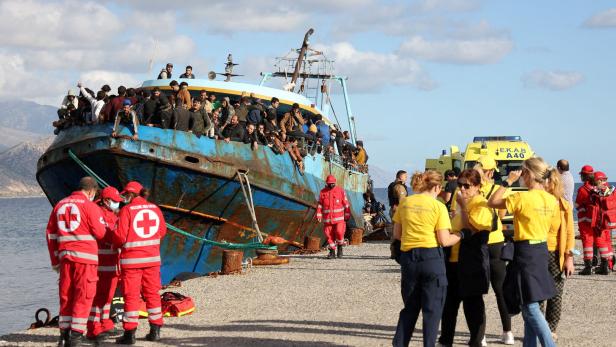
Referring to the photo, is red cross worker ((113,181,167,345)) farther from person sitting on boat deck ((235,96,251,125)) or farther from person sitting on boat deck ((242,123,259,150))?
person sitting on boat deck ((235,96,251,125))

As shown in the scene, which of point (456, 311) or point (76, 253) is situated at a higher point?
point (76, 253)

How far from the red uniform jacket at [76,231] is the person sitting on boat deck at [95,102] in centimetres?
837

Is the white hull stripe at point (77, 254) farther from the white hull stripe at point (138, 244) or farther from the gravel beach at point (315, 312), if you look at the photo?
the gravel beach at point (315, 312)

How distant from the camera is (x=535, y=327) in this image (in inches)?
279

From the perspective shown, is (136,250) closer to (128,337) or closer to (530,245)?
(128,337)

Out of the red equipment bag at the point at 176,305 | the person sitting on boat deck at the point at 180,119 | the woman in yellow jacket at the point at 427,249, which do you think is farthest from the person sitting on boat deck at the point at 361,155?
the woman in yellow jacket at the point at 427,249

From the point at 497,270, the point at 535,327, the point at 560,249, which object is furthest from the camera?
the point at 497,270

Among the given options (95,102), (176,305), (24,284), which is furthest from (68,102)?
(24,284)

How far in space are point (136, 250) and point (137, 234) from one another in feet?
0.46

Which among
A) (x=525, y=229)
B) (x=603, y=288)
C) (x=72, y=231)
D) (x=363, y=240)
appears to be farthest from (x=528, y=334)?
(x=363, y=240)

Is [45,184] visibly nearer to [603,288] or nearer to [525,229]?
[603,288]

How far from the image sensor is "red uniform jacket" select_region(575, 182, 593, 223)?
45.5 feet

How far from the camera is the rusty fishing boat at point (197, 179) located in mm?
16156

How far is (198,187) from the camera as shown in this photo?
16.9 m
